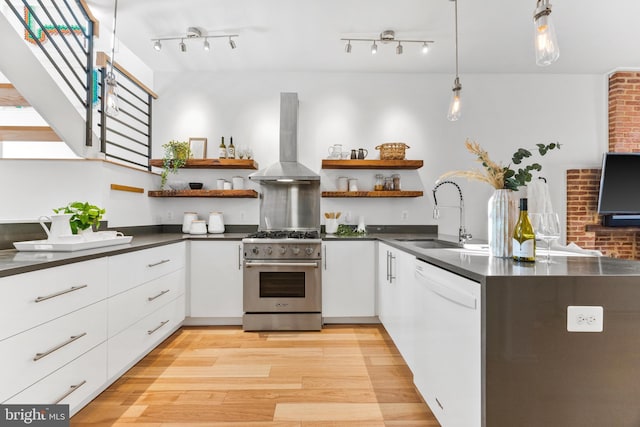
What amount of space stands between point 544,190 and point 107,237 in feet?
14.6

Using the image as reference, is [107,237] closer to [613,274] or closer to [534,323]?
[534,323]

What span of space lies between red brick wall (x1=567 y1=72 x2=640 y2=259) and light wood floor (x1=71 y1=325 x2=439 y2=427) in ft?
9.37

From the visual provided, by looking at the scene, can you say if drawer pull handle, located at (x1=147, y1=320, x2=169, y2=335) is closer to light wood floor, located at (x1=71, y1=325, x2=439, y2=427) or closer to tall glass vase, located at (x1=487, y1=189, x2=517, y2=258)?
light wood floor, located at (x1=71, y1=325, x2=439, y2=427)

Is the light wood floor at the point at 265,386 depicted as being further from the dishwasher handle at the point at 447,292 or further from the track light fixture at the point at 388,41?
the track light fixture at the point at 388,41

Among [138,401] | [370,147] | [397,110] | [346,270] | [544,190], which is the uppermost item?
[397,110]

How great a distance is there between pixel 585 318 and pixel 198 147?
3.88m

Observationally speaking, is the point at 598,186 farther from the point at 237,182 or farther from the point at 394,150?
the point at 237,182

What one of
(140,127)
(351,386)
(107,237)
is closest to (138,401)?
(107,237)

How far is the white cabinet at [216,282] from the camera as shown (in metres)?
3.44

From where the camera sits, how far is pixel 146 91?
3.88 meters

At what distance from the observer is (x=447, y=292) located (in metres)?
1.54

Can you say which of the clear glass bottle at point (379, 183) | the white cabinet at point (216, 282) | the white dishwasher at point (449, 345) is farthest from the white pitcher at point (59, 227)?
the clear glass bottle at point (379, 183)

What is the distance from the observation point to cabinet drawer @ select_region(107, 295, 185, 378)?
7.18 ft

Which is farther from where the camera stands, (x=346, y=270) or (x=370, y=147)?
(x=370, y=147)
